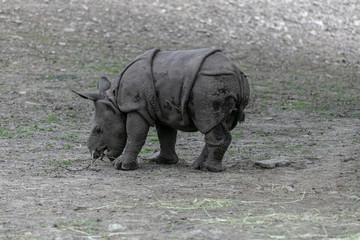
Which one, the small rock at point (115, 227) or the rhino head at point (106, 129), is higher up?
the small rock at point (115, 227)

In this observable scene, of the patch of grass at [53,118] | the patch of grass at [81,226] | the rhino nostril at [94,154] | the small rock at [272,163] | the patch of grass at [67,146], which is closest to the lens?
the patch of grass at [81,226]

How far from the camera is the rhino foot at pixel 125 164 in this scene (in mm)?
8672

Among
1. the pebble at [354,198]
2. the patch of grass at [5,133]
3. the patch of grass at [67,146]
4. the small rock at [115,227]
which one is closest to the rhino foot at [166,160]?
the patch of grass at [67,146]

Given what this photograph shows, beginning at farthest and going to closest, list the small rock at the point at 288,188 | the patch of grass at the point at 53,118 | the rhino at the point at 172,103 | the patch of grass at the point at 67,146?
the patch of grass at the point at 53,118 → the patch of grass at the point at 67,146 → the rhino at the point at 172,103 → the small rock at the point at 288,188

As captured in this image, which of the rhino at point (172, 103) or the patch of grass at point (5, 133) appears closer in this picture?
the rhino at point (172, 103)

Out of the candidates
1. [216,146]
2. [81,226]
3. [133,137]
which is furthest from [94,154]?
[81,226]

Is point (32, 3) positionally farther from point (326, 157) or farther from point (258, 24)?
point (326, 157)

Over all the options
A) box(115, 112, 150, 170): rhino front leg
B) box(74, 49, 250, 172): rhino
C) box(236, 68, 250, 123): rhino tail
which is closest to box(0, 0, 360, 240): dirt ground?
box(115, 112, 150, 170): rhino front leg

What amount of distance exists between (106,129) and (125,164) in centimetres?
58

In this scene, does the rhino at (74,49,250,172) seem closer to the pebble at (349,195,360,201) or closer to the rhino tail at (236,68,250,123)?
the rhino tail at (236,68,250,123)

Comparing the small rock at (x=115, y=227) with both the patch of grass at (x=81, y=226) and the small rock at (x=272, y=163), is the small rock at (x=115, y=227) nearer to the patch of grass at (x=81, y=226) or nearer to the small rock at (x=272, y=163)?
the patch of grass at (x=81, y=226)

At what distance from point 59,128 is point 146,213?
18.7 feet

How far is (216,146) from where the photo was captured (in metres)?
8.35

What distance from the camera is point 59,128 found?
11523 millimetres
